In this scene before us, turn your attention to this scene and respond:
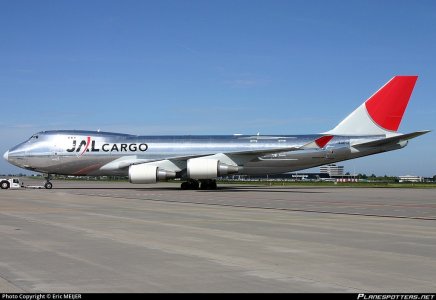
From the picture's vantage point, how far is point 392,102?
49.8 m

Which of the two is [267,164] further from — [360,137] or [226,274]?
[226,274]

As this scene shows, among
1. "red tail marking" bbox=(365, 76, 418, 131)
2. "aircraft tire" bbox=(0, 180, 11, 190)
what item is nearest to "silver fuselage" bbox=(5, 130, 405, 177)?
"red tail marking" bbox=(365, 76, 418, 131)

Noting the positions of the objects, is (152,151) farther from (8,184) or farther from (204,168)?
(8,184)

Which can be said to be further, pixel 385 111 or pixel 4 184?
pixel 4 184

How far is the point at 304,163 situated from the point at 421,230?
112 feet

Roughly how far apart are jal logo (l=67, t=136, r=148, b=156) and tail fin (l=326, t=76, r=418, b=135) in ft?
59.2

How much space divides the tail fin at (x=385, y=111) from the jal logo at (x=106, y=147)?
Result: 18.0 metres

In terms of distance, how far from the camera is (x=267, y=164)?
48094mm

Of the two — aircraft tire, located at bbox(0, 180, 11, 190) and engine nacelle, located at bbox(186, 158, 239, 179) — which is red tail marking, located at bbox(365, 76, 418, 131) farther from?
aircraft tire, located at bbox(0, 180, 11, 190)

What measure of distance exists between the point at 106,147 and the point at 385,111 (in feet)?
80.1

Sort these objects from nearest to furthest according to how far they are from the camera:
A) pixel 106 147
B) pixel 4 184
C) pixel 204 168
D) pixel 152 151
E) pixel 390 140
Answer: pixel 204 168 → pixel 390 140 → pixel 152 151 → pixel 106 147 → pixel 4 184

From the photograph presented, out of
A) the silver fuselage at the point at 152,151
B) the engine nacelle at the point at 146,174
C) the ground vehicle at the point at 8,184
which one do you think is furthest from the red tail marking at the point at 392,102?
the ground vehicle at the point at 8,184

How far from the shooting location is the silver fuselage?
47688mm

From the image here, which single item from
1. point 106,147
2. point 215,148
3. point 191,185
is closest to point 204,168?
point 215,148
